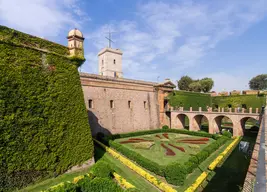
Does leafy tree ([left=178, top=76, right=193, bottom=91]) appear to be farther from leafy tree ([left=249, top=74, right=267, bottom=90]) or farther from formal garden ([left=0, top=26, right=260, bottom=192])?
formal garden ([left=0, top=26, right=260, bottom=192])

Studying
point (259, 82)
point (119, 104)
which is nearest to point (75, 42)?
point (119, 104)

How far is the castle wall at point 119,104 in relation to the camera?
63.1 feet

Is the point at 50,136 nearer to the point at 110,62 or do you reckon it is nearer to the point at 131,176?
the point at 131,176

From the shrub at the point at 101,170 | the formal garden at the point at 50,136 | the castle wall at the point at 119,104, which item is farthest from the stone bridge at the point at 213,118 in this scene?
the shrub at the point at 101,170

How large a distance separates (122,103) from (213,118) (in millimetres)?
13940

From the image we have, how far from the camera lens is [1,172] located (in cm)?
A: 727

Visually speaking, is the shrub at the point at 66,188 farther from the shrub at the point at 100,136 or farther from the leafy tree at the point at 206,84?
the leafy tree at the point at 206,84

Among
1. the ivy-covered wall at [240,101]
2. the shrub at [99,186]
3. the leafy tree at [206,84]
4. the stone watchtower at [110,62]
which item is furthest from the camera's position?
the leafy tree at [206,84]

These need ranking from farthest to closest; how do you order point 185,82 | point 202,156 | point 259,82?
point 185,82, point 259,82, point 202,156

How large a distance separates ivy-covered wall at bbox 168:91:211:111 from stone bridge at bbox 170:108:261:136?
1976mm

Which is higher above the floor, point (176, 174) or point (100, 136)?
point (100, 136)

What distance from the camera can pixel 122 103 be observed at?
22.6 m

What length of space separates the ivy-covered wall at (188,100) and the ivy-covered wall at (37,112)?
21019 millimetres

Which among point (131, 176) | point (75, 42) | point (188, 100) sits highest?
point (75, 42)
